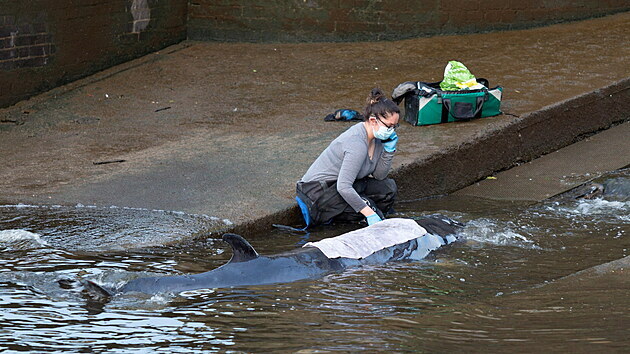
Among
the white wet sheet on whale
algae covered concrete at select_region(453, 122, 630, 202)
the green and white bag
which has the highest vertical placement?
the green and white bag

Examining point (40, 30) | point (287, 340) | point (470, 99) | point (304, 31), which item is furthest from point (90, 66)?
point (287, 340)

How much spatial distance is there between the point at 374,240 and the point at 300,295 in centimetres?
94

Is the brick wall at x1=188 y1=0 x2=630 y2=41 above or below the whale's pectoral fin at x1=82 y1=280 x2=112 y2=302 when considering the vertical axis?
above

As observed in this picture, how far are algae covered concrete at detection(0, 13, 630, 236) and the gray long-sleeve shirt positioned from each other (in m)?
0.37

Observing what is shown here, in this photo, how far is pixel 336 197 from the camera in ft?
21.2

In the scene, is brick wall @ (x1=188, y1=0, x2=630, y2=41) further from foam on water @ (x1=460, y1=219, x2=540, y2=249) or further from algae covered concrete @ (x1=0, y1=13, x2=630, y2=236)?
foam on water @ (x1=460, y1=219, x2=540, y2=249)

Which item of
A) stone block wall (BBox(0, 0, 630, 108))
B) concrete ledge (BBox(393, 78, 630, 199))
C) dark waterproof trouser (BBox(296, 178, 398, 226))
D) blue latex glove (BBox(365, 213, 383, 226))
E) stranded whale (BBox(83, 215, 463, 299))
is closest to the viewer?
stranded whale (BBox(83, 215, 463, 299))

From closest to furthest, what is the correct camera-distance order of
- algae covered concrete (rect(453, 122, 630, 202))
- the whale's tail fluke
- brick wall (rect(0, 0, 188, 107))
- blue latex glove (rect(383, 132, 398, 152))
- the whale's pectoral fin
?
the whale's pectoral fin, the whale's tail fluke, blue latex glove (rect(383, 132, 398, 152)), algae covered concrete (rect(453, 122, 630, 202)), brick wall (rect(0, 0, 188, 107))

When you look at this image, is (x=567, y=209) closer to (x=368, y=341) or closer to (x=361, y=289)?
(x=361, y=289)

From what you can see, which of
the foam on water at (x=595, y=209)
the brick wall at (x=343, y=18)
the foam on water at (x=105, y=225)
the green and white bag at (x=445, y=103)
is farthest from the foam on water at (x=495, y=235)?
the brick wall at (x=343, y=18)

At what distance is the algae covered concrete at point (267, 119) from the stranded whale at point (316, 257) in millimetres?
979

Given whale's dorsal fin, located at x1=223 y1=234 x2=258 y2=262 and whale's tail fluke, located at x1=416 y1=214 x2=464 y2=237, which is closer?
whale's dorsal fin, located at x1=223 y1=234 x2=258 y2=262

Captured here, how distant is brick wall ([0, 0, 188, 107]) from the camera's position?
9.35 meters

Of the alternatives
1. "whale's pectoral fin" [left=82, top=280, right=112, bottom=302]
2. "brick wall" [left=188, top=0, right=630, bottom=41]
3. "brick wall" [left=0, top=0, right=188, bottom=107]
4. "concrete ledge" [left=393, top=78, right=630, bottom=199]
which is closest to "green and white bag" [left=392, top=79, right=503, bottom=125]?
"concrete ledge" [left=393, top=78, right=630, bottom=199]
